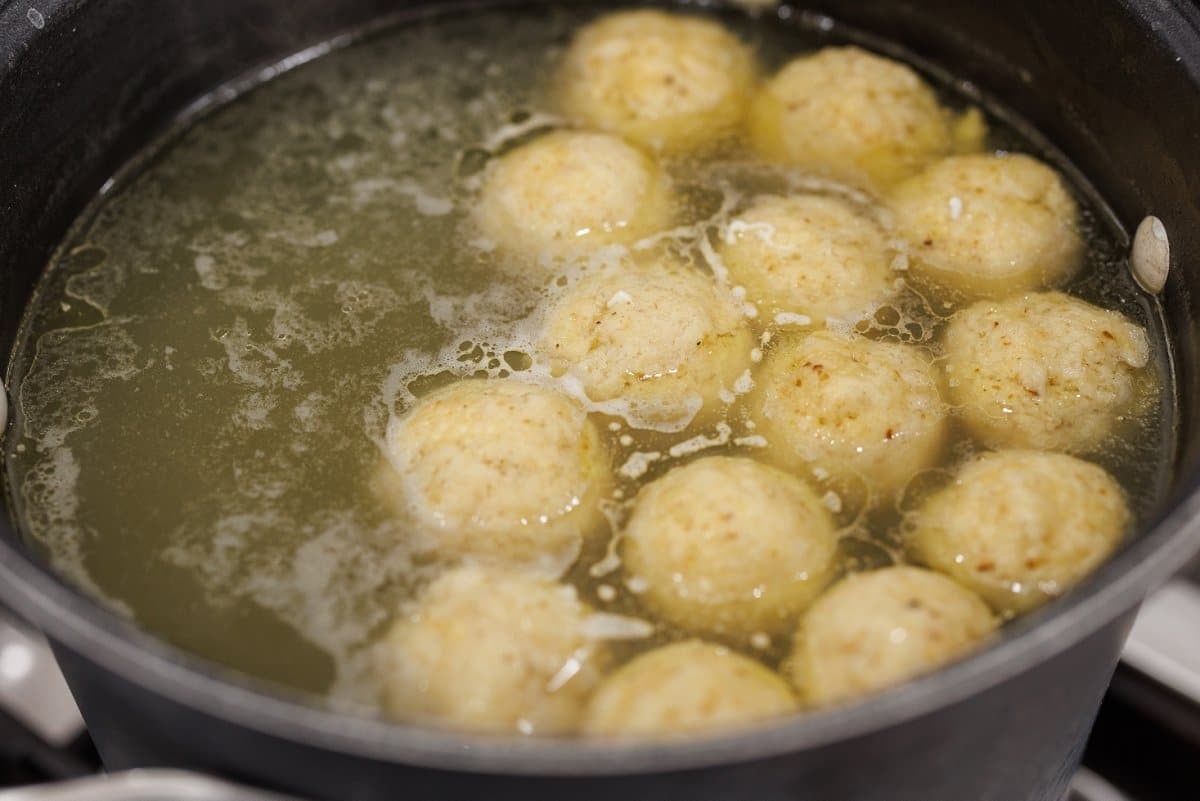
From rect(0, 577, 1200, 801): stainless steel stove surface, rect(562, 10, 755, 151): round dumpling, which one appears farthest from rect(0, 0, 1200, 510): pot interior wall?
rect(0, 577, 1200, 801): stainless steel stove surface

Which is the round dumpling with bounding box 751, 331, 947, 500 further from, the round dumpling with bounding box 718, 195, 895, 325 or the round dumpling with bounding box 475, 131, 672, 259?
the round dumpling with bounding box 475, 131, 672, 259

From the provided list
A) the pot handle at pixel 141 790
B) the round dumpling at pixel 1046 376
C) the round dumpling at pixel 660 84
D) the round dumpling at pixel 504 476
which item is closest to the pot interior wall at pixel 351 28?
the round dumpling at pixel 1046 376

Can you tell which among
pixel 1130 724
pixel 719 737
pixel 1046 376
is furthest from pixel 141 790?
pixel 1130 724

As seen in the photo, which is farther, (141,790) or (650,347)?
(650,347)

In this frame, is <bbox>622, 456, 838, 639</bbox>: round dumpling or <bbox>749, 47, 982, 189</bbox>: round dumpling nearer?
<bbox>622, 456, 838, 639</bbox>: round dumpling

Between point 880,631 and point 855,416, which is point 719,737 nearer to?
point 880,631
